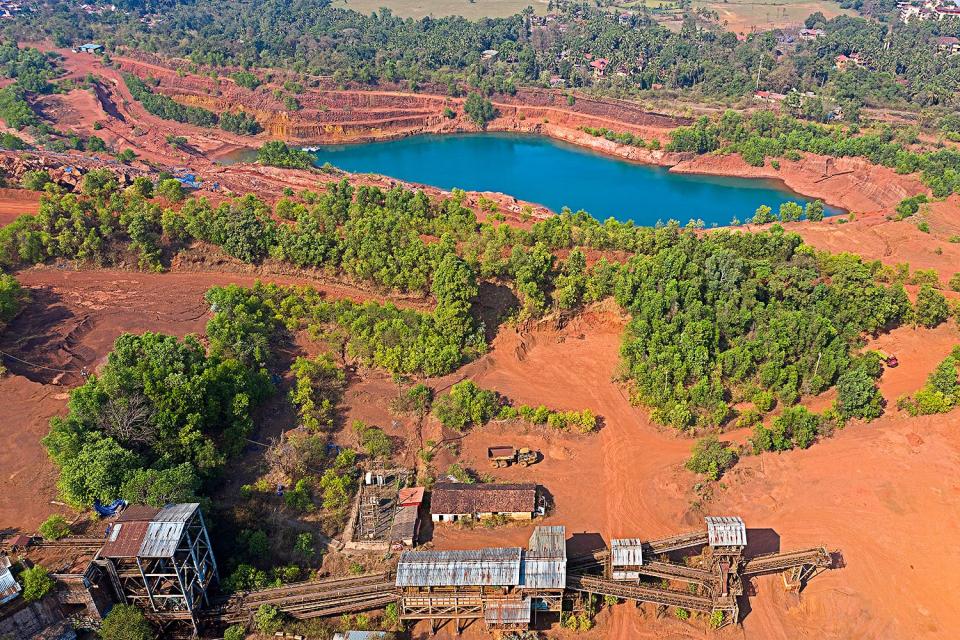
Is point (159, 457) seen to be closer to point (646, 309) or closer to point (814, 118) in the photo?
point (646, 309)

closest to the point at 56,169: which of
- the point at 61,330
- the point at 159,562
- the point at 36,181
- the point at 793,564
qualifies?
the point at 36,181

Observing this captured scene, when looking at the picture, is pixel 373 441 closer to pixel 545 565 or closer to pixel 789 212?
pixel 545 565

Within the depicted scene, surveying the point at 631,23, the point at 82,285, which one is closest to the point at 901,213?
the point at 82,285

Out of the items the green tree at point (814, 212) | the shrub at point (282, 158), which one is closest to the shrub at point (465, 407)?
the green tree at point (814, 212)

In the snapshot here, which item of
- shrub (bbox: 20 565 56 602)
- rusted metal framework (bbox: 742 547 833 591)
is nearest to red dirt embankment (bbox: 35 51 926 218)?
rusted metal framework (bbox: 742 547 833 591)

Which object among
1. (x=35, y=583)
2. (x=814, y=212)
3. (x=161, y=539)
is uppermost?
(x=814, y=212)

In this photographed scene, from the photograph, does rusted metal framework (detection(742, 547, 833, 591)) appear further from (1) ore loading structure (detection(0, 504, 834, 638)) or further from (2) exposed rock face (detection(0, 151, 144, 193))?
(2) exposed rock face (detection(0, 151, 144, 193))

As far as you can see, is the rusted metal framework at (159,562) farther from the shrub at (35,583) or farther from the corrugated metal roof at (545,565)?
the corrugated metal roof at (545,565)

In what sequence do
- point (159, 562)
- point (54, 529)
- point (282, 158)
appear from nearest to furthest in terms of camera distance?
1. point (159, 562)
2. point (54, 529)
3. point (282, 158)
